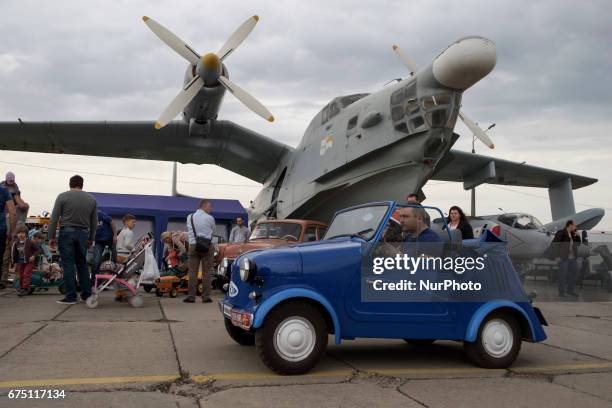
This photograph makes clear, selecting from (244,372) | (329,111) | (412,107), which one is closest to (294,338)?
(244,372)

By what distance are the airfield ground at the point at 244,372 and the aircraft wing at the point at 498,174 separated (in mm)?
11845

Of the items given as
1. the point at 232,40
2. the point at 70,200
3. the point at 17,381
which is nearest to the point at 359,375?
the point at 17,381

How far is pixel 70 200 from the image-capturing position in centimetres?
777

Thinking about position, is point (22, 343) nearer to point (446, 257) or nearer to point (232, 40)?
point (446, 257)

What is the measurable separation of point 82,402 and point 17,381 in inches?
29.3

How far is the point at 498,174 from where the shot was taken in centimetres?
1952

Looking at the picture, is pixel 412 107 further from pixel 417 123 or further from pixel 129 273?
pixel 129 273

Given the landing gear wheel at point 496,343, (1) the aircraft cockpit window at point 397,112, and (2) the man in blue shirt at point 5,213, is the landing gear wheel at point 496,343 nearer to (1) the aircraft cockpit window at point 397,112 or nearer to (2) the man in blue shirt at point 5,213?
(1) the aircraft cockpit window at point 397,112

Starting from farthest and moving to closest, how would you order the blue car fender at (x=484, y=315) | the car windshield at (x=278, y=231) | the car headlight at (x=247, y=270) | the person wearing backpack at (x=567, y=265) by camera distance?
1. the person wearing backpack at (x=567, y=265)
2. the car windshield at (x=278, y=231)
3. the blue car fender at (x=484, y=315)
4. the car headlight at (x=247, y=270)

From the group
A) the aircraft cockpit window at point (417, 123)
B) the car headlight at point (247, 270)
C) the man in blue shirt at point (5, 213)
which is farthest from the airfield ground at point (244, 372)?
the aircraft cockpit window at point (417, 123)

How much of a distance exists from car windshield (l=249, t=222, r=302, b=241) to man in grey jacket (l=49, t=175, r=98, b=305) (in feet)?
12.1

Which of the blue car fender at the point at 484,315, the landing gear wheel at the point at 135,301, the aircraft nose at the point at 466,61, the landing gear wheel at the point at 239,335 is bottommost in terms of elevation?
the landing gear wheel at the point at 239,335

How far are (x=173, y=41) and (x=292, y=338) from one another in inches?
438

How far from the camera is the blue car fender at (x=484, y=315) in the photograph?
4443 mm
